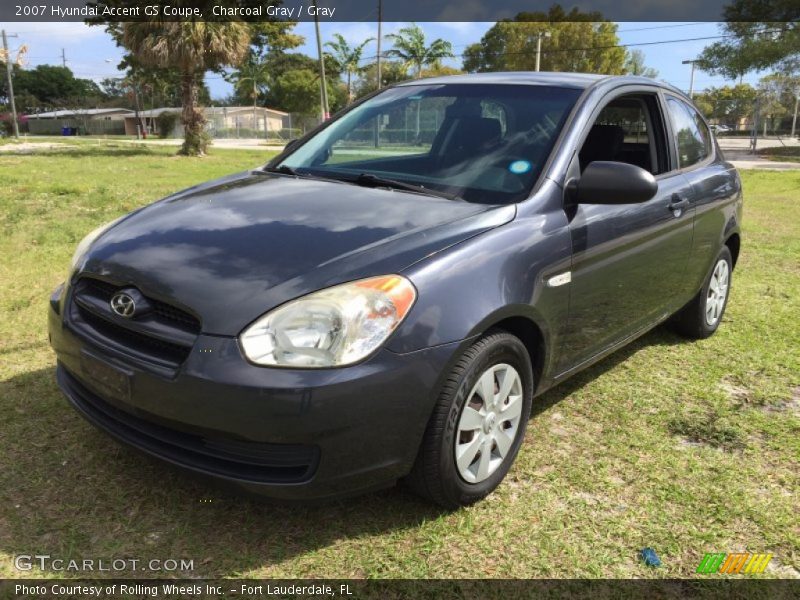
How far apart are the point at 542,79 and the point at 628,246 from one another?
97 cm

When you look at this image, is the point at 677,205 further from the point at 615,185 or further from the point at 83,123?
the point at 83,123

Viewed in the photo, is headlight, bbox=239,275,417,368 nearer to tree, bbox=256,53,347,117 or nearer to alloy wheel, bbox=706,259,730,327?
alloy wheel, bbox=706,259,730,327

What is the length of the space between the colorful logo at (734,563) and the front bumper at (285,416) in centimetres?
110

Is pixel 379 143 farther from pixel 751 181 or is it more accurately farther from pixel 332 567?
pixel 751 181

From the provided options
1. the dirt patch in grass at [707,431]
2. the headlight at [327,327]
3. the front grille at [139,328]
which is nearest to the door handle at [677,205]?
the dirt patch in grass at [707,431]

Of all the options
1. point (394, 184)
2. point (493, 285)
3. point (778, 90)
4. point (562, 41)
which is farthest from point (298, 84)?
point (493, 285)

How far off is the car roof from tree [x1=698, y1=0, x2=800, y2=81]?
3072 cm

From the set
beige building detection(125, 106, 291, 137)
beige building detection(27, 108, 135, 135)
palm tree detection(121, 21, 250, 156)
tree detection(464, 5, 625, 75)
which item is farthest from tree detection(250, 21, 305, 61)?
beige building detection(27, 108, 135, 135)

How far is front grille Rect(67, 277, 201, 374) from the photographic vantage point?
213cm

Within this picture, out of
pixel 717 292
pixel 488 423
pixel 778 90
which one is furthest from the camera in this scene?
pixel 778 90

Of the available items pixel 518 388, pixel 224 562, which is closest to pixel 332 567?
pixel 224 562

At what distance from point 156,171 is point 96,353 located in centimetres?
1605

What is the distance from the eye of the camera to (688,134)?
13.6ft

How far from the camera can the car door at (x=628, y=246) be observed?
294 centimetres
